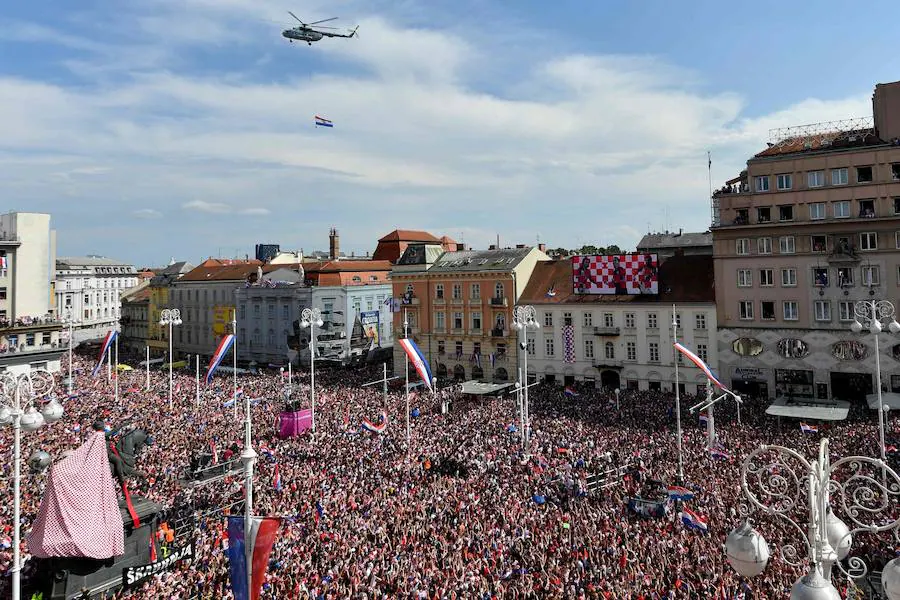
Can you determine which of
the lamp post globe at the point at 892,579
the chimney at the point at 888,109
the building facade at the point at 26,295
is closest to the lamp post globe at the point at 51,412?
the lamp post globe at the point at 892,579

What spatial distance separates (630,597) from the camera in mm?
13812

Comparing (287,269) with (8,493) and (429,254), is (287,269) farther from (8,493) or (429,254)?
(8,493)

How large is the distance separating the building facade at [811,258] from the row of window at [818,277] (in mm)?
67

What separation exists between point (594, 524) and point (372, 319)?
5253 cm

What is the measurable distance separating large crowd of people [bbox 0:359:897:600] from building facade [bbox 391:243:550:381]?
41.5 ft

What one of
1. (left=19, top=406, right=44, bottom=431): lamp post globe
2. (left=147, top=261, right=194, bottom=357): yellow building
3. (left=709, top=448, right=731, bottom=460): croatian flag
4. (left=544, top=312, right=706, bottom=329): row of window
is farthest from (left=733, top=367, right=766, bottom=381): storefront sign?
(left=147, top=261, right=194, bottom=357): yellow building

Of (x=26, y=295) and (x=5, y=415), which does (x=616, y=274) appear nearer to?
(x=5, y=415)

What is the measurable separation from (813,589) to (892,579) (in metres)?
0.71

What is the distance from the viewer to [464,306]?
53.3 meters

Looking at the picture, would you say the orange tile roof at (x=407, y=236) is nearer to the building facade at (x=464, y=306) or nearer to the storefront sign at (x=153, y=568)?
the building facade at (x=464, y=306)

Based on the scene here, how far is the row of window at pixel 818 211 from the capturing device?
39469 millimetres

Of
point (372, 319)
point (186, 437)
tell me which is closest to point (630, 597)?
point (186, 437)

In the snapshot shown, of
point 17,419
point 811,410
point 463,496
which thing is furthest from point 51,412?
point 811,410

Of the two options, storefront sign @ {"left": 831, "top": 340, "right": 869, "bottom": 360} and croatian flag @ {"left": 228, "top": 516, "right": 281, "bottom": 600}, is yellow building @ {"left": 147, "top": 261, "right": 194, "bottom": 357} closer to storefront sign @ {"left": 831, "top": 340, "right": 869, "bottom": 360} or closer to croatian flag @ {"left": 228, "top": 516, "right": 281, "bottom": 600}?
storefront sign @ {"left": 831, "top": 340, "right": 869, "bottom": 360}
